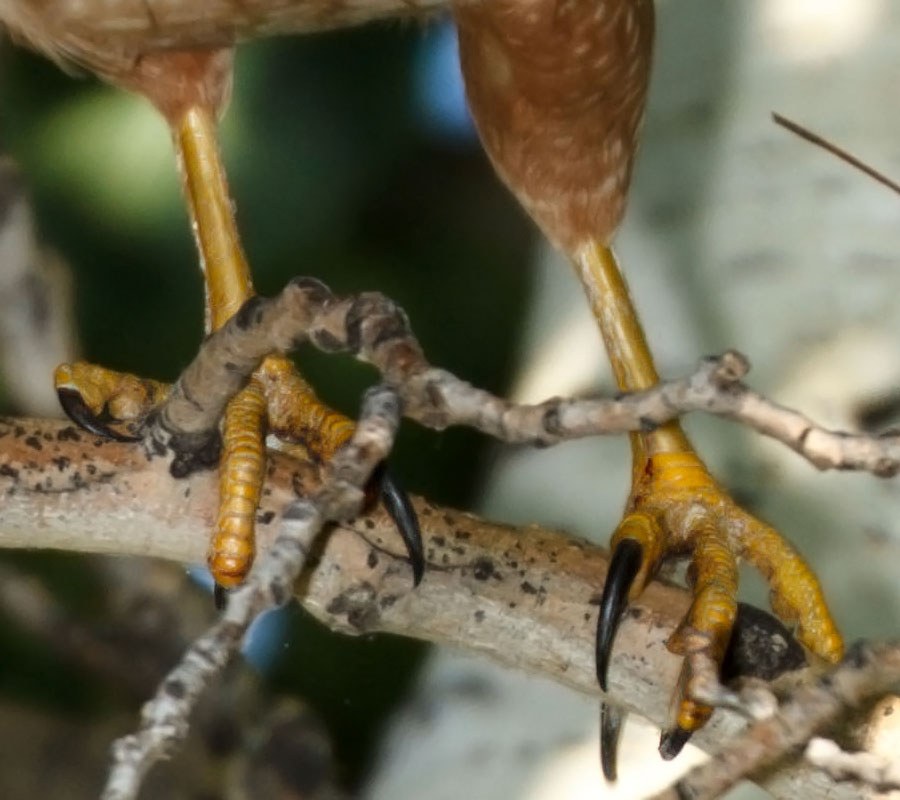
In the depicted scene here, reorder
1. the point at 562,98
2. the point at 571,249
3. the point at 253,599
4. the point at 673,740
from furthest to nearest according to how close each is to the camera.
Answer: the point at 571,249 < the point at 562,98 < the point at 673,740 < the point at 253,599

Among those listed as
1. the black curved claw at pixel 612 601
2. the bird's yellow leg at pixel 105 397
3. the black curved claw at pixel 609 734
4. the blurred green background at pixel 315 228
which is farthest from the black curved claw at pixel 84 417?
the blurred green background at pixel 315 228

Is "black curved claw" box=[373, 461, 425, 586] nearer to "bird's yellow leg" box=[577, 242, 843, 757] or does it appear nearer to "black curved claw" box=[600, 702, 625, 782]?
"bird's yellow leg" box=[577, 242, 843, 757]

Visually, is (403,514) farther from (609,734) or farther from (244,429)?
(609,734)

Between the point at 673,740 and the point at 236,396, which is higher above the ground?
the point at 236,396

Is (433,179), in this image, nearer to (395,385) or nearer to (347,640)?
(347,640)

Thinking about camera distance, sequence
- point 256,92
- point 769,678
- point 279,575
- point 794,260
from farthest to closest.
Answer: point 256,92, point 794,260, point 769,678, point 279,575

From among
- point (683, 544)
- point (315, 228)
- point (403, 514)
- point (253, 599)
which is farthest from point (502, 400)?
point (315, 228)

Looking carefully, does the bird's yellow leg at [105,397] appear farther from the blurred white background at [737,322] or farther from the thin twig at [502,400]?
the blurred white background at [737,322]

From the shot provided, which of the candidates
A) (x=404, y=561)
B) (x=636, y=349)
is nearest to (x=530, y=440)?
(x=404, y=561)
